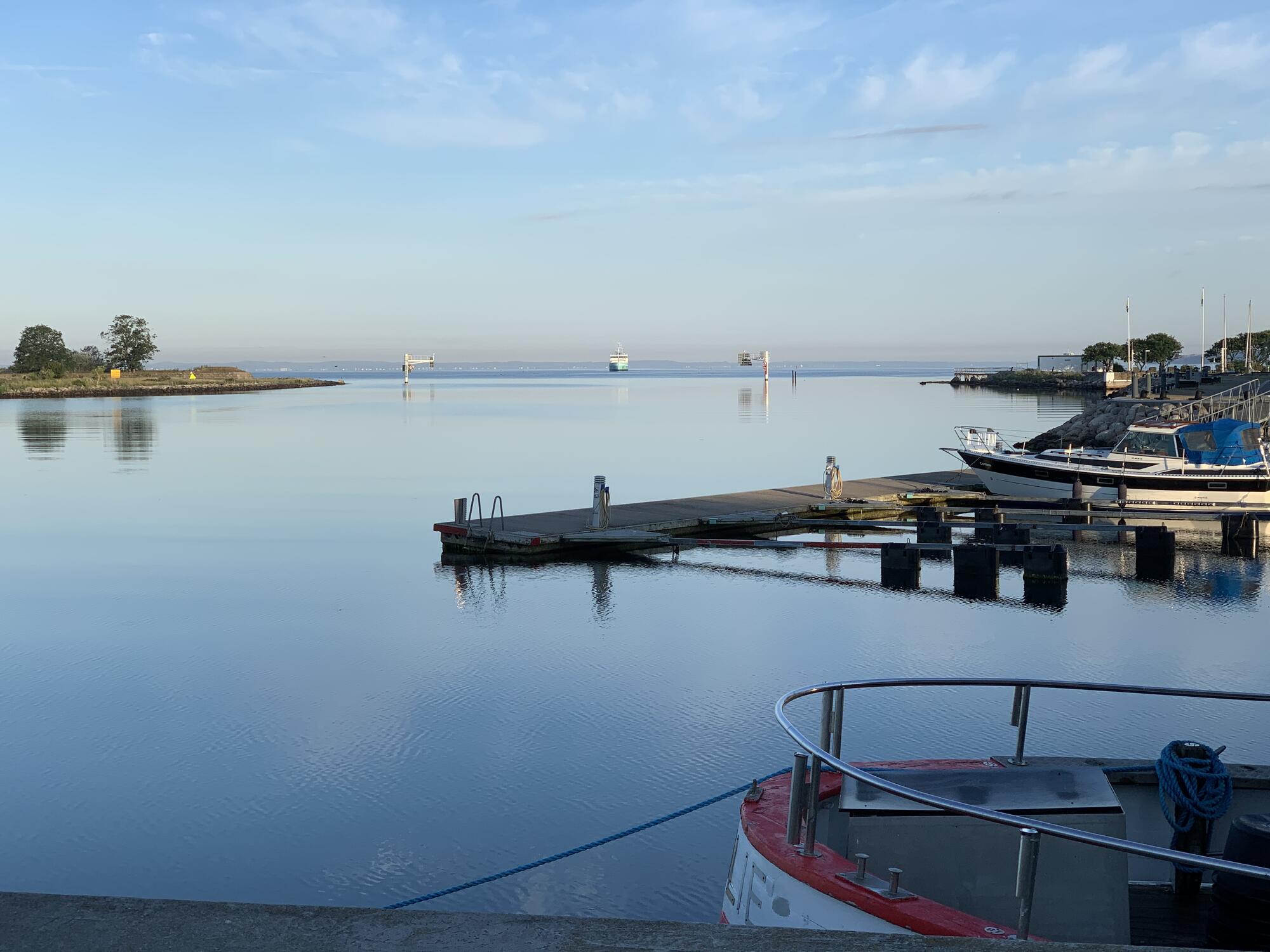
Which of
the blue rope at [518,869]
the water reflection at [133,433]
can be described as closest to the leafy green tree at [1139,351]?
the water reflection at [133,433]

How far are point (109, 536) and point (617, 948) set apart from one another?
969 inches

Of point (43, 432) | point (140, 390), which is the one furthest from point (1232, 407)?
point (140, 390)

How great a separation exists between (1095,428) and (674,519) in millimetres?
32609

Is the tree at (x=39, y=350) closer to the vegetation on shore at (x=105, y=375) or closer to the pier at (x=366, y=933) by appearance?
the vegetation on shore at (x=105, y=375)

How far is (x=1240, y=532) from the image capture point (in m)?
25.0

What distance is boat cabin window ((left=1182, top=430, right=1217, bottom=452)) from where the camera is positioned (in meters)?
27.2

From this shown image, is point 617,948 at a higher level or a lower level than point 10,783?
higher

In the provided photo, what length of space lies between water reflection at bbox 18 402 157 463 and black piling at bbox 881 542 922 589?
108ft

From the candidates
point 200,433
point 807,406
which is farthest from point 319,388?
point 200,433

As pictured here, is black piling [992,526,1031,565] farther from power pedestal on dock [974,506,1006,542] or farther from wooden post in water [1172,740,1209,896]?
wooden post in water [1172,740,1209,896]

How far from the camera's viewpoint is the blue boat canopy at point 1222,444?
26.9 metres

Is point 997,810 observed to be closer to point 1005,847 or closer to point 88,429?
point 1005,847

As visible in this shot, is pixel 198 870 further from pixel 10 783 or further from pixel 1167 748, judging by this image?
pixel 1167 748

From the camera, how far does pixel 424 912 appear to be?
4.01 meters
